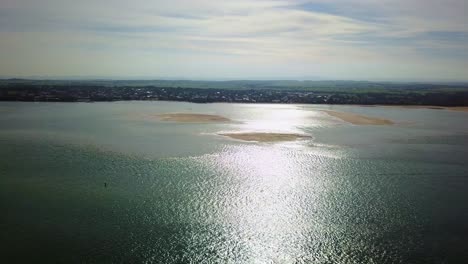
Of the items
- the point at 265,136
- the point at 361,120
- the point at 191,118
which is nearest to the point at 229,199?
the point at 265,136

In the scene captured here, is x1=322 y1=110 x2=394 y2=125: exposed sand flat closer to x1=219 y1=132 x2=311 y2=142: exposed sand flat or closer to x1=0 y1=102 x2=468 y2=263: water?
x1=0 y1=102 x2=468 y2=263: water

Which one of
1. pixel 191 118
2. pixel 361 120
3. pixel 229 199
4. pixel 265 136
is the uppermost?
pixel 361 120

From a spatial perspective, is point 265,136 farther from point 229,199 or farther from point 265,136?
point 229,199

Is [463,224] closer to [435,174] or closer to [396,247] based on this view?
[396,247]

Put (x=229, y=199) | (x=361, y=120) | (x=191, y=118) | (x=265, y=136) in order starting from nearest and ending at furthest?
(x=229, y=199) < (x=265, y=136) < (x=191, y=118) < (x=361, y=120)

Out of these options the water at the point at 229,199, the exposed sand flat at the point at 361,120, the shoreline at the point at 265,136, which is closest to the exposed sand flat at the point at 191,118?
the shoreline at the point at 265,136

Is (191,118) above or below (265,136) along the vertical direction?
above

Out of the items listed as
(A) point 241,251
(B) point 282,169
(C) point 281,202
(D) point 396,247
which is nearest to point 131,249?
(A) point 241,251

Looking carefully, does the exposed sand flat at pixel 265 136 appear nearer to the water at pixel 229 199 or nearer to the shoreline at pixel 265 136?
the shoreline at pixel 265 136
